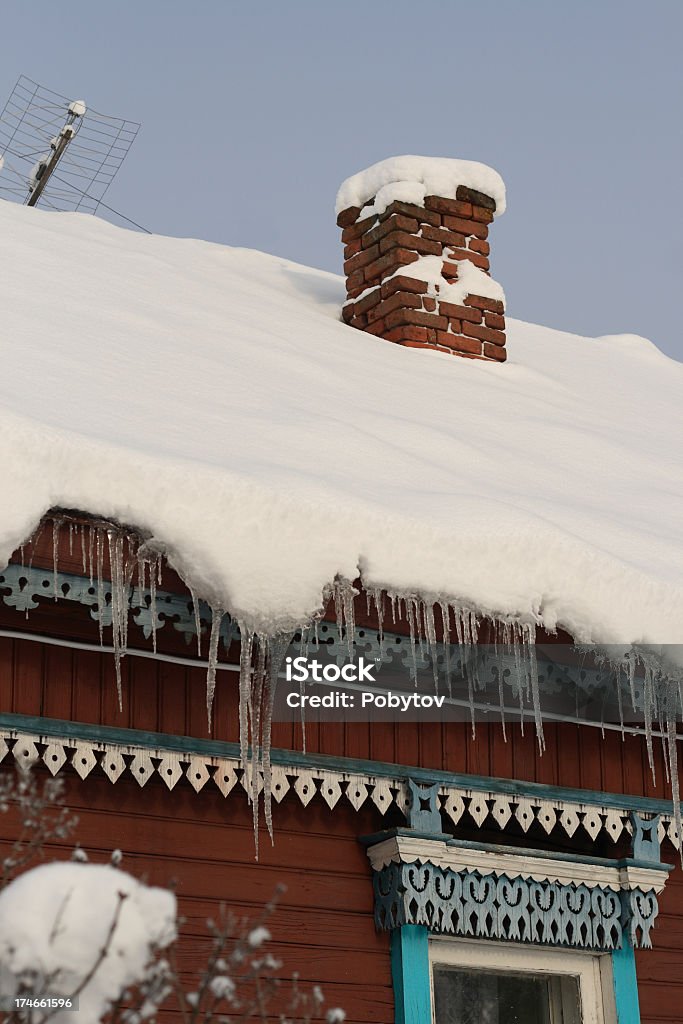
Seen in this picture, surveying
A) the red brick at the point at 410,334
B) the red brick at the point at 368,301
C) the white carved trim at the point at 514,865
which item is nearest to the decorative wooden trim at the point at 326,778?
the white carved trim at the point at 514,865

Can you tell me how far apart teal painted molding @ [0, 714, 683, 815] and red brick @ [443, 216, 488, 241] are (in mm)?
3871

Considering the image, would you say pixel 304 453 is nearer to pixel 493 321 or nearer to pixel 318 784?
pixel 318 784

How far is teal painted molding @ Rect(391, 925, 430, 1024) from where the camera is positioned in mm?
5305

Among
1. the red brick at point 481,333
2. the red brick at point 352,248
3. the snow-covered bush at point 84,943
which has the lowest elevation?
the snow-covered bush at point 84,943

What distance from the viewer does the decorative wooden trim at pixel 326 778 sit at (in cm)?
491

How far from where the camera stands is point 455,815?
5633 millimetres

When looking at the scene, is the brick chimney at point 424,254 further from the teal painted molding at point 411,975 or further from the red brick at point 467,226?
the teal painted molding at point 411,975

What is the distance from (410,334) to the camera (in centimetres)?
847

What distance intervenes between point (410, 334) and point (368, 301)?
463mm

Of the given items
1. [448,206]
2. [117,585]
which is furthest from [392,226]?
[117,585]

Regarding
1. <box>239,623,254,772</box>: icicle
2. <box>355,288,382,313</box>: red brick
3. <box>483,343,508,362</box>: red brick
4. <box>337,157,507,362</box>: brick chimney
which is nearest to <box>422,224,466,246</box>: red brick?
<box>337,157,507,362</box>: brick chimney

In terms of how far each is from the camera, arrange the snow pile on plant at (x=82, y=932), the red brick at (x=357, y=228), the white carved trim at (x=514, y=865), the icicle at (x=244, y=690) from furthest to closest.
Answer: the red brick at (x=357, y=228) → the white carved trim at (x=514, y=865) → the icicle at (x=244, y=690) → the snow pile on plant at (x=82, y=932)

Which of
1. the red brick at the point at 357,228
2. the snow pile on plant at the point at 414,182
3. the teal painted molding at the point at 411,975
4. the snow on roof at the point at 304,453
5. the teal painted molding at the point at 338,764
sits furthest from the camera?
the red brick at the point at 357,228

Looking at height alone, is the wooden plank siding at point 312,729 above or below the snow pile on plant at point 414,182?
below
